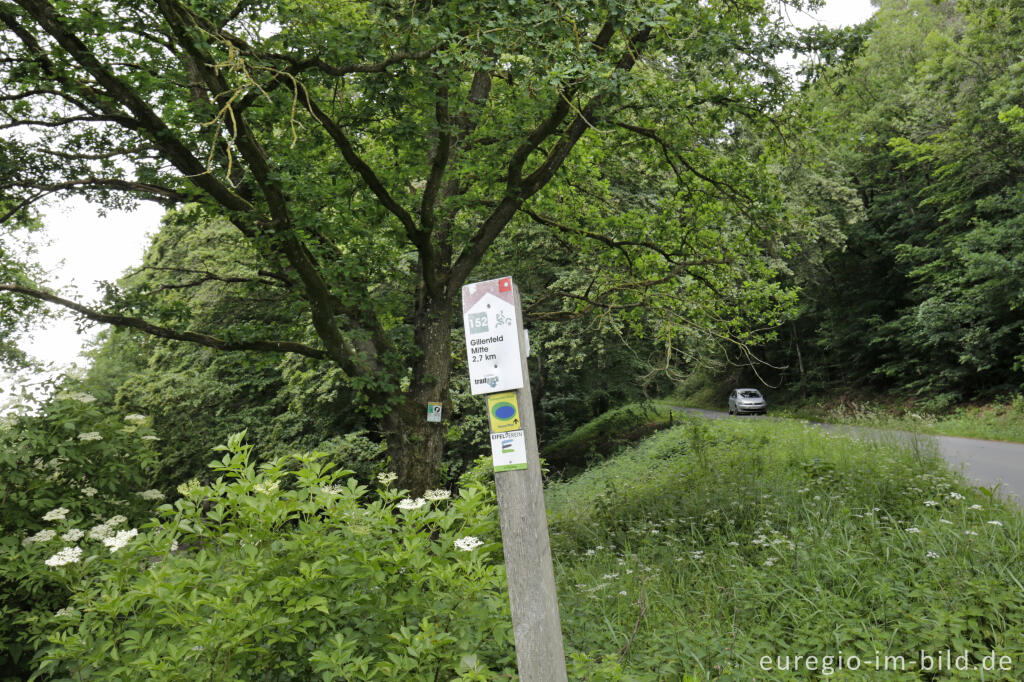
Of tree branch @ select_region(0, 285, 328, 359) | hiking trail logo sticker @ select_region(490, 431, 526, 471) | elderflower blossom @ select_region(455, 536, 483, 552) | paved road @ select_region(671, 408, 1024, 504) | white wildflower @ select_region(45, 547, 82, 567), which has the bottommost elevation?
paved road @ select_region(671, 408, 1024, 504)

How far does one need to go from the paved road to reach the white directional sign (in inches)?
233

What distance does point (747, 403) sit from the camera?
24.6 meters

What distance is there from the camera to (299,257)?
19.1 feet

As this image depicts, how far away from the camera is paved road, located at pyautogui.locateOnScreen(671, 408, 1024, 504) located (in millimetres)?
7443

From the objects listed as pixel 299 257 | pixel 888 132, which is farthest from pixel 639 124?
pixel 888 132

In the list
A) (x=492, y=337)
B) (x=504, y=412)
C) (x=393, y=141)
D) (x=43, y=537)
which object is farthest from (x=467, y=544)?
(x=393, y=141)

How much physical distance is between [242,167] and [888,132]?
23710 mm

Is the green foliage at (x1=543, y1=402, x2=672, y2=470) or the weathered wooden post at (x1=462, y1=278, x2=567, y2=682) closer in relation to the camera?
the weathered wooden post at (x1=462, y1=278, x2=567, y2=682)

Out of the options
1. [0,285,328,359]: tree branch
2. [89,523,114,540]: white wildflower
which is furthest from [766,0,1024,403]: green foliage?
[89,523,114,540]: white wildflower

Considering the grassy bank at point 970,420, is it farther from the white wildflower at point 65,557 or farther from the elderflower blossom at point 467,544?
the white wildflower at point 65,557

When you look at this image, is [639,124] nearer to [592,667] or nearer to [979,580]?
[979,580]

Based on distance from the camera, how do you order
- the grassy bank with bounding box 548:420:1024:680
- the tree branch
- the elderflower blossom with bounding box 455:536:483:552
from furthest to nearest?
the tree branch → the grassy bank with bounding box 548:420:1024:680 → the elderflower blossom with bounding box 455:536:483:552

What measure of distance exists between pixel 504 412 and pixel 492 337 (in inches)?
12.2

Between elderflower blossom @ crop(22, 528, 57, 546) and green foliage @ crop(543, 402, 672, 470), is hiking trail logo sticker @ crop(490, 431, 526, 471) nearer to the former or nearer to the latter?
elderflower blossom @ crop(22, 528, 57, 546)
